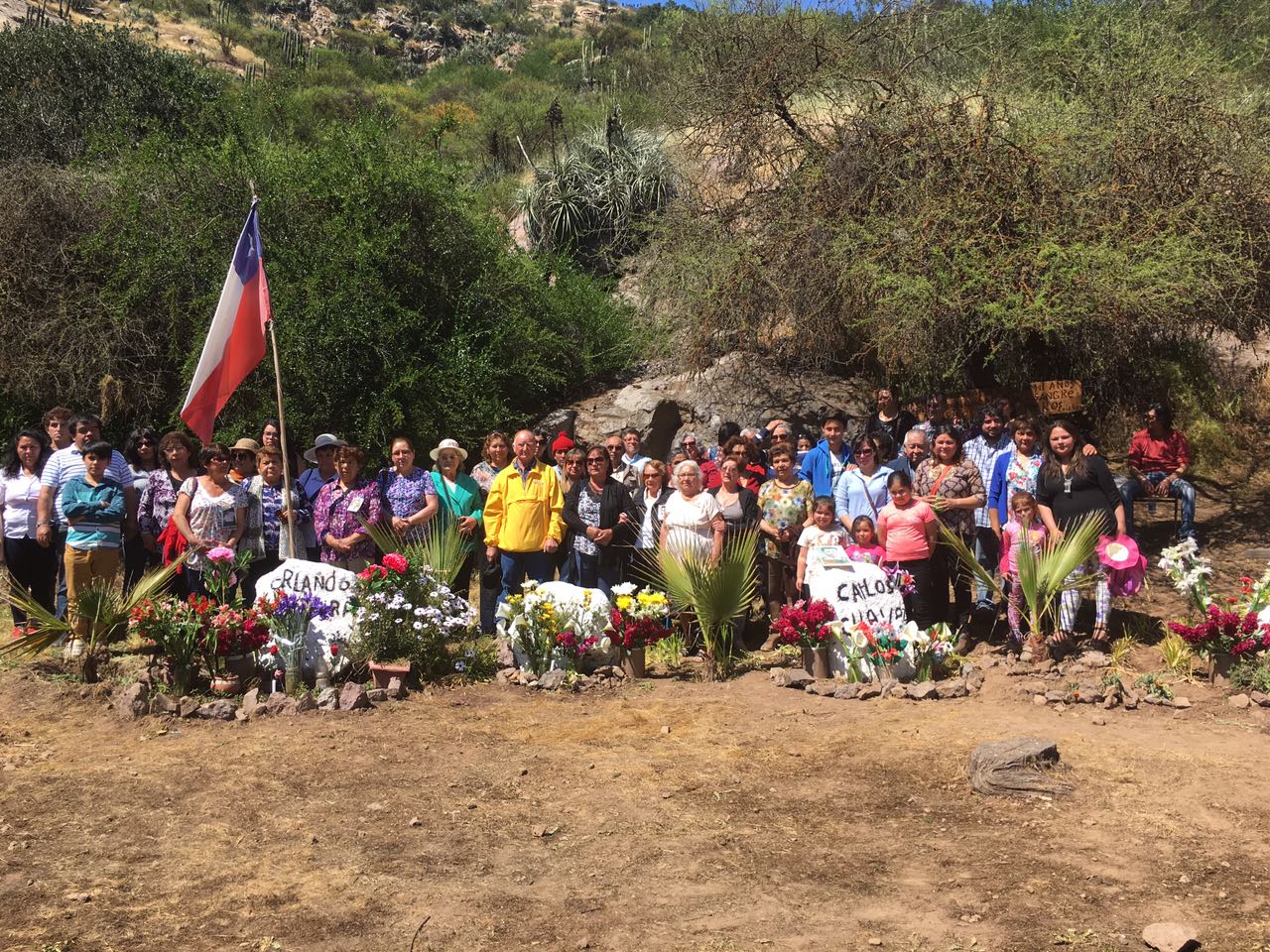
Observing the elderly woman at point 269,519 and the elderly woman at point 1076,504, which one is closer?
the elderly woman at point 1076,504

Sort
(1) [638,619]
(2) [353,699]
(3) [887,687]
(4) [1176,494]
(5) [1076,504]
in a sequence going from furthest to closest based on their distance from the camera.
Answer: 1. (4) [1176,494]
2. (5) [1076,504]
3. (1) [638,619]
4. (3) [887,687]
5. (2) [353,699]

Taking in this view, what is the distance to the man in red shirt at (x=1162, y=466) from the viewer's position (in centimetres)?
1067

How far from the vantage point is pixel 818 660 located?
8.09 m

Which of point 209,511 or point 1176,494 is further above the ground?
point 209,511

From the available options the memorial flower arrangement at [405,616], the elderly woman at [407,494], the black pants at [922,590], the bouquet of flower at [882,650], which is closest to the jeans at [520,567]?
the elderly woman at [407,494]

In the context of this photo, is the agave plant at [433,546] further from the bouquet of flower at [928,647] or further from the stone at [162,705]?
the bouquet of flower at [928,647]

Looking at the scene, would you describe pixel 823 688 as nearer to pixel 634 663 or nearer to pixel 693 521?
pixel 634 663

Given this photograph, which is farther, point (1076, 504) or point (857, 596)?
point (1076, 504)

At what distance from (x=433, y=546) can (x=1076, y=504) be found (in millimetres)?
4609

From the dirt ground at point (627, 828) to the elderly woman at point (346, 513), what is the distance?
5.54 feet

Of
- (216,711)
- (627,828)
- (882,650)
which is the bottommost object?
(627,828)

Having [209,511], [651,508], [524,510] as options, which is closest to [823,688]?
[651,508]

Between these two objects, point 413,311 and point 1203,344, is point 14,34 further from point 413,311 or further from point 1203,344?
point 1203,344

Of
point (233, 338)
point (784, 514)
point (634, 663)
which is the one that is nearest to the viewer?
point (634, 663)
